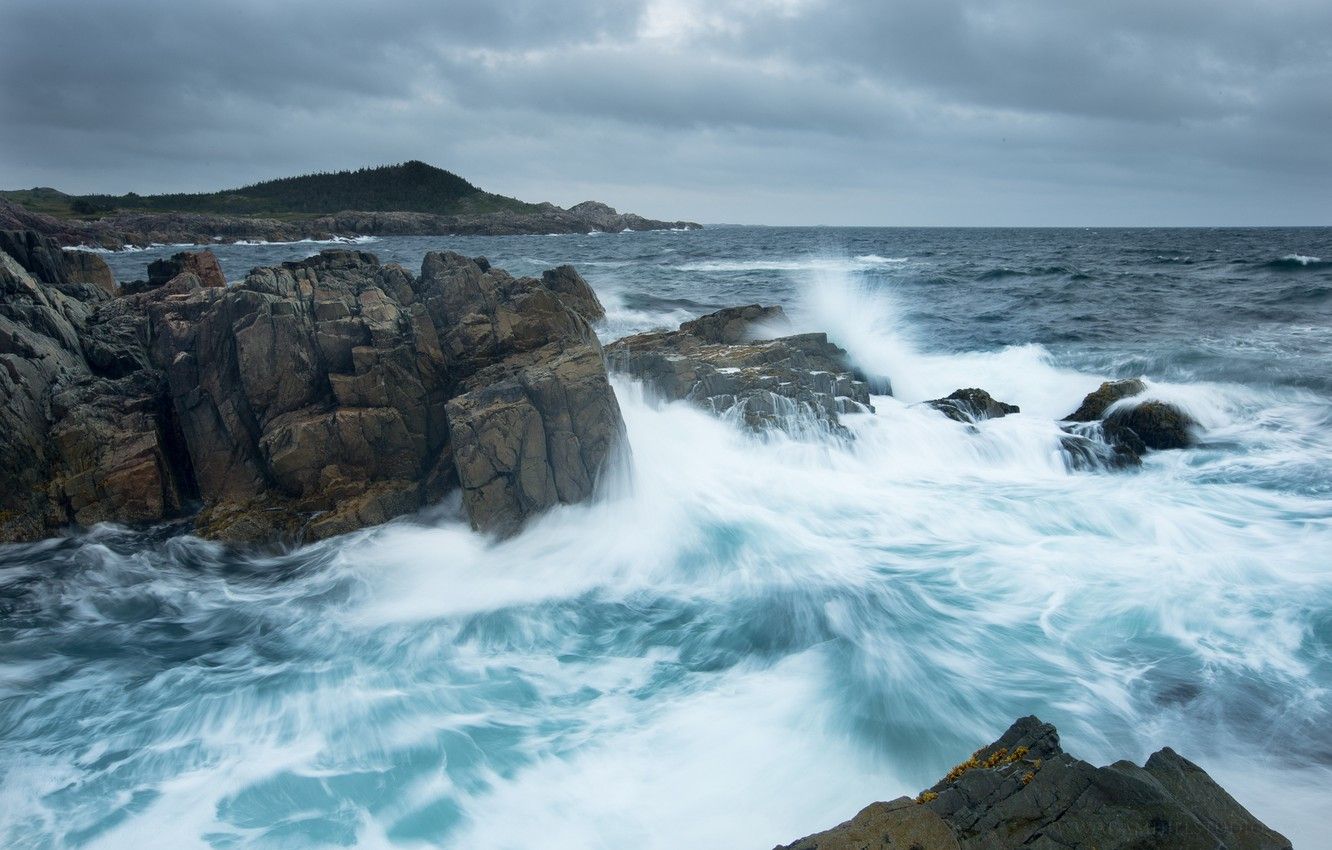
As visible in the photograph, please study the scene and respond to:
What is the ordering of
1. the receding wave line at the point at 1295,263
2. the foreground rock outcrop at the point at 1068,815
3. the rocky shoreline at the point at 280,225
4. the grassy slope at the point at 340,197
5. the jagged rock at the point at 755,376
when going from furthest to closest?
the grassy slope at the point at 340,197 < the rocky shoreline at the point at 280,225 < the receding wave line at the point at 1295,263 < the jagged rock at the point at 755,376 < the foreground rock outcrop at the point at 1068,815

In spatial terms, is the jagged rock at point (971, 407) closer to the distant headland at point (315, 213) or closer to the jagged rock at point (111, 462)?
the jagged rock at point (111, 462)

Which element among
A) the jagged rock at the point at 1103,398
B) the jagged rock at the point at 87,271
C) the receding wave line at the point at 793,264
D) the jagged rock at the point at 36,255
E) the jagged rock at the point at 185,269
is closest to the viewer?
the jagged rock at the point at 1103,398

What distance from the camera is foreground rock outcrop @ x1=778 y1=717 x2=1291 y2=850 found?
340 cm

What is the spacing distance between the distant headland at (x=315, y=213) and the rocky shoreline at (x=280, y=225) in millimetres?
140

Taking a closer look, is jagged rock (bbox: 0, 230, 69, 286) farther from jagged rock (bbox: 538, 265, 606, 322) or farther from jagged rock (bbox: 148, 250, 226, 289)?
jagged rock (bbox: 538, 265, 606, 322)

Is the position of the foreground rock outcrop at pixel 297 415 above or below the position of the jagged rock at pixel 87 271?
below

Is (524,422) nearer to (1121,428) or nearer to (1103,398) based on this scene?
(1121,428)

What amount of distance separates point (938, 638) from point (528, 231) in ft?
383

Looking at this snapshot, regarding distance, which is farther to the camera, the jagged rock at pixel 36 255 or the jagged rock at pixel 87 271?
the jagged rock at pixel 87 271

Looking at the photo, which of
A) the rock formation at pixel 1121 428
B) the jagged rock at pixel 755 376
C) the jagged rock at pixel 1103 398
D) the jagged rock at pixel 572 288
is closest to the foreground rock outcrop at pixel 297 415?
the jagged rock at pixel 755 376

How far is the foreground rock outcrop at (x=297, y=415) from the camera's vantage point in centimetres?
1025

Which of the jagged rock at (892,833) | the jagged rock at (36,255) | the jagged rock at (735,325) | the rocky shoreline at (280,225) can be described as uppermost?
the rocky shoreline at (280,225)

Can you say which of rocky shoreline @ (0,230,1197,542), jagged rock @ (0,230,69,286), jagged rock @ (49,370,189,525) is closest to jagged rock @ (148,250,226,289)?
jagged rock @ (0,230,69,286)

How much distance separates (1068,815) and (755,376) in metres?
11.1
